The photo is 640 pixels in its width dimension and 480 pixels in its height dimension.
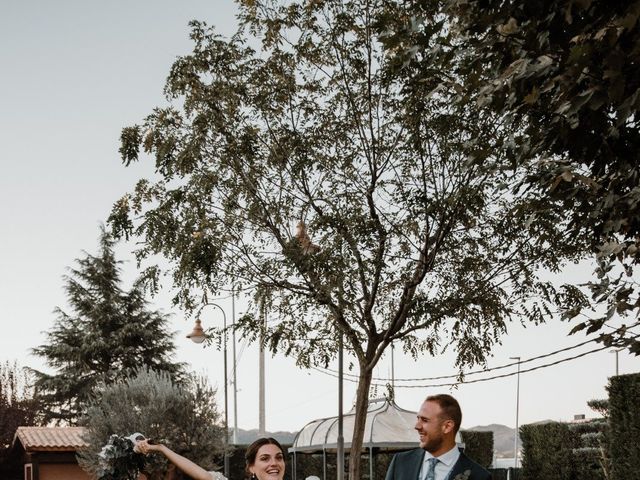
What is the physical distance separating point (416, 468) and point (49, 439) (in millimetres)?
36571

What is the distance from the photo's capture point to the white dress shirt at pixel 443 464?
5.91m

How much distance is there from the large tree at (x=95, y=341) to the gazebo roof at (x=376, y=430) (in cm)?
2510

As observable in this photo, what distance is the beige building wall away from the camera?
40.4 meters

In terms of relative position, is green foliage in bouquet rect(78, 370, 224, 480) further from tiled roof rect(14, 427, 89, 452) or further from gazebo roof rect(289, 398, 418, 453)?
tiled roof rect(14, 427, 89, 452)

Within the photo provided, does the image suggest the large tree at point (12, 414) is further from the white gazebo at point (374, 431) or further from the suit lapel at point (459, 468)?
the suit lapel at point (459, 468)

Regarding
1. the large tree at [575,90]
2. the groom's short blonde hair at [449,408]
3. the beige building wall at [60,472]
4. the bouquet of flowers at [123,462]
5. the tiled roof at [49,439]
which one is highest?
the large tree at [575,90]

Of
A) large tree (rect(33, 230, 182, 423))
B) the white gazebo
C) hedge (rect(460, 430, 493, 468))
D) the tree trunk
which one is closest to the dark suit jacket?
the tree trunk

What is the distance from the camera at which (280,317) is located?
20.7 meters

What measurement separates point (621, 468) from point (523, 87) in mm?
18056

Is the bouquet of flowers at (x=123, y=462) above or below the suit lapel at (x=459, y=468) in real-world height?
below

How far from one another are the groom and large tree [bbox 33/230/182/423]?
49215 millimetres

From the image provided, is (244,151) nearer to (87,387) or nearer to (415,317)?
(415,317)

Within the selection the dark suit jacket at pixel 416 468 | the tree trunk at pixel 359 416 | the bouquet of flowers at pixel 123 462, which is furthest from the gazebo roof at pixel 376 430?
the dark suit jacket at pixel 416 468

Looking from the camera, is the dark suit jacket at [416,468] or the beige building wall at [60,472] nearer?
the dark suit jacket at [416,468]
